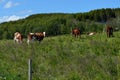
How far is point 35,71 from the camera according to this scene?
1772 centimetres

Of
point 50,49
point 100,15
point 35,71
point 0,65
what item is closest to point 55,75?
point 35,71

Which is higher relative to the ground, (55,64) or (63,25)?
(63,25)

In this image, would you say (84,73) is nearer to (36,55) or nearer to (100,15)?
(36,55)

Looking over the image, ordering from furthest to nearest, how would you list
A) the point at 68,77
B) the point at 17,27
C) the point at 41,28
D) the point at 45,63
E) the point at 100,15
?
the point at 100,15 → the point at 17,27 → the point at 41,28 → the point at 45,63 → the point at 68,77

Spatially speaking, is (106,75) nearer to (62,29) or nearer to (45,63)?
(45,63)

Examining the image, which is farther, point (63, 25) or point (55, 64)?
point (63, 25)

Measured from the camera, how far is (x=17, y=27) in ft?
390

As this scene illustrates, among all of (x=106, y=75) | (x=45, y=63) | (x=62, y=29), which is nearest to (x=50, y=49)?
(x=45, y=63)

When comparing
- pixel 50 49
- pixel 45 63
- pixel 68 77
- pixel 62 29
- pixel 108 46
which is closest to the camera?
pixel 68 77

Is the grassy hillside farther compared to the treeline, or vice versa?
the treeline

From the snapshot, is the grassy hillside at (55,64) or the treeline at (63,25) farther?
the treeline at (63,25)

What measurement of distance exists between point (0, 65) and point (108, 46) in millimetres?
10719

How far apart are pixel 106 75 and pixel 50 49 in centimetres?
830

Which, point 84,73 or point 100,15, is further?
point 100,15
